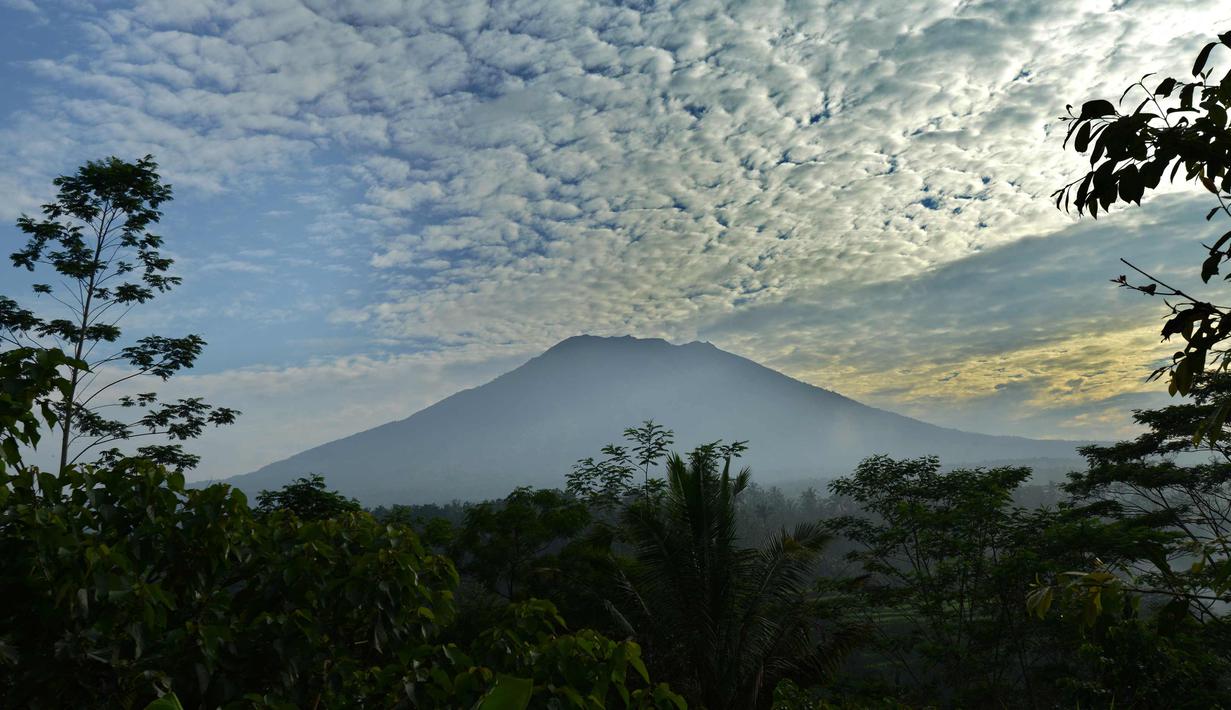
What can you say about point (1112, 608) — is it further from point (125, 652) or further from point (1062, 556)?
point (1062, 556)

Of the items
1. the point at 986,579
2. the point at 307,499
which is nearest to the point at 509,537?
the point at 307,499

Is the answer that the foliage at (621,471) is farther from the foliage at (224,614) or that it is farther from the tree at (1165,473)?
the foliage at (224,614)

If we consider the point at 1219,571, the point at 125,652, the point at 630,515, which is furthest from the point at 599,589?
the point at 1219,571

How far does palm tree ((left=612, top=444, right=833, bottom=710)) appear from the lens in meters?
10.1

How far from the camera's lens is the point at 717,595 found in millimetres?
10180

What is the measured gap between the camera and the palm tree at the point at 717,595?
1012 cm

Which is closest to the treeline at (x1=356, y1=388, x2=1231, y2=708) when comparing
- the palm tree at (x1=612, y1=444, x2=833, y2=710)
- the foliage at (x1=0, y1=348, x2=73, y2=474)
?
the palm tree at (x1=612, y1=444, x2=833, y2=710)

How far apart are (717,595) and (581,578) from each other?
219 inches

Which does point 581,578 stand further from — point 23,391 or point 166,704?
point 166,704

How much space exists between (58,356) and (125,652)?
1262mm

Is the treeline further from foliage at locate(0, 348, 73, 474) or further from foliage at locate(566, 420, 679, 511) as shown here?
foliage at locate(0, 348, 73, 474)

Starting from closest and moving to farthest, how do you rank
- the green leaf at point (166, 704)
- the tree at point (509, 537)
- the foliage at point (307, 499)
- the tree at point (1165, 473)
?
the green leaf at point (166, 704) < the tree at point (1165, 473) < the foliage at point (307, 499) < the tree at point (509, 537)

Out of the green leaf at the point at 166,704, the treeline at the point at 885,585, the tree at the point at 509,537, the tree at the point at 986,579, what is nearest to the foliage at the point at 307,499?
the treeline at the point at 885,585

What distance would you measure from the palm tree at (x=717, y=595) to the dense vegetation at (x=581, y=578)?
41 mm
